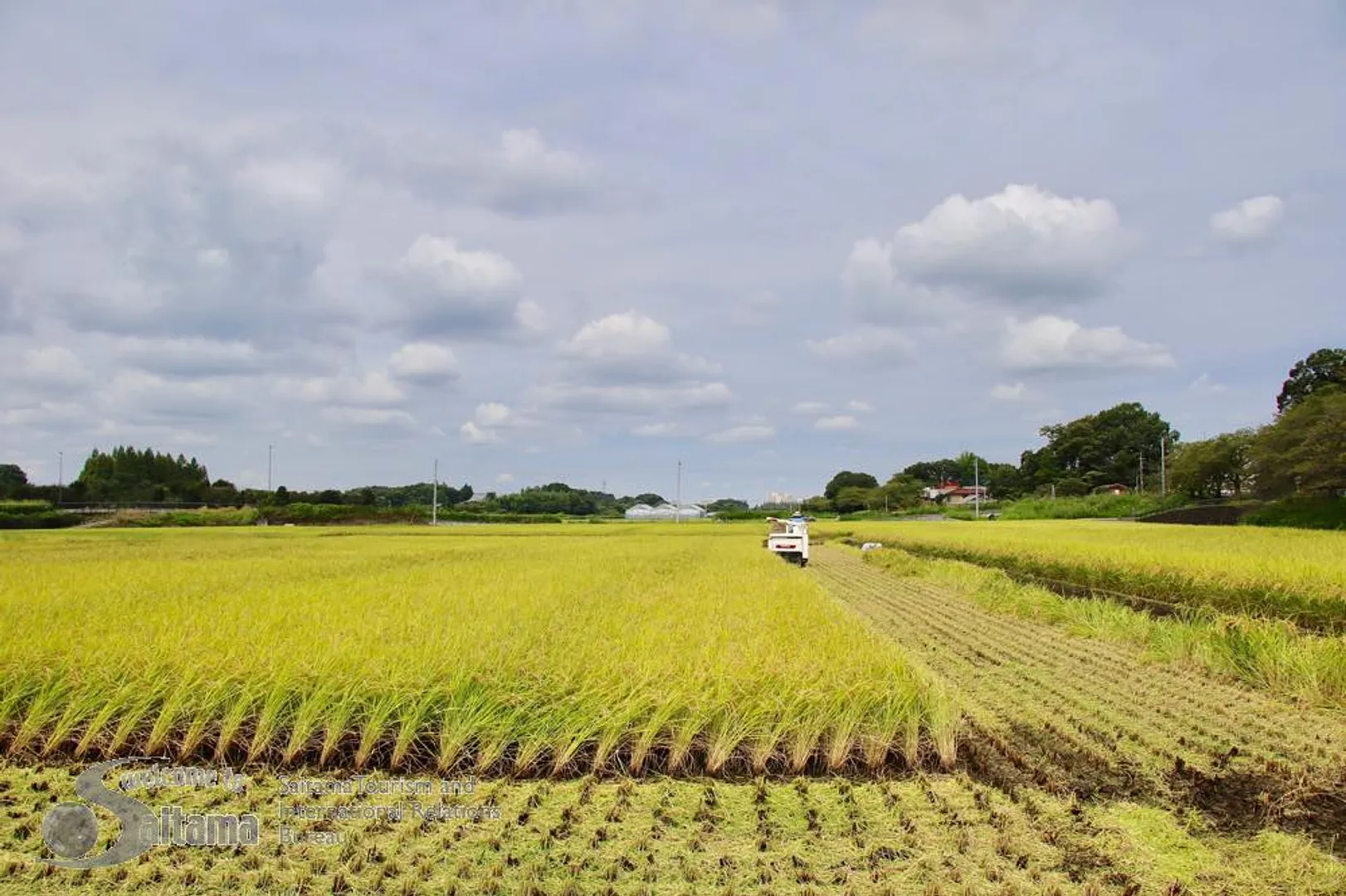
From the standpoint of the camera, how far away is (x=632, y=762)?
4734mm

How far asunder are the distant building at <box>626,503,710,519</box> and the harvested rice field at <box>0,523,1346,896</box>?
9126cm

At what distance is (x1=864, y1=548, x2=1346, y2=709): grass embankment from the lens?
722cm

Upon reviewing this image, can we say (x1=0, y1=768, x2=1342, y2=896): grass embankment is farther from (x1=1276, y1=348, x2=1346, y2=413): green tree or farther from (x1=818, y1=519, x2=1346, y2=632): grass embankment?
(x1=1276, y1=348, x2=1346, y2=413): green tree

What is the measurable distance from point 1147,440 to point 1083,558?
300 ft

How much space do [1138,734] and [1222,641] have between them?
12.3 feet

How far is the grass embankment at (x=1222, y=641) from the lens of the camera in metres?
7.22

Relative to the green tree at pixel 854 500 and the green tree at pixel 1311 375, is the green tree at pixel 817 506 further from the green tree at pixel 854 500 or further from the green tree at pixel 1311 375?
the green tree at pixel 1311 375

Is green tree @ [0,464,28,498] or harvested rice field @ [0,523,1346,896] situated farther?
green tree @ [0,464,28,498]

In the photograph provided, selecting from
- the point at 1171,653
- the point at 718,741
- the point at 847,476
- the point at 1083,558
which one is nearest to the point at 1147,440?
the point at 847,476

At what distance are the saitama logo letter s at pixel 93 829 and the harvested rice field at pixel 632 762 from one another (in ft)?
0.12

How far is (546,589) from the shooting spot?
1127 cm

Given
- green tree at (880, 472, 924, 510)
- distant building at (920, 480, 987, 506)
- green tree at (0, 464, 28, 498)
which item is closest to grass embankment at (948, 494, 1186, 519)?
green tree at (880, 472, 924, 510)

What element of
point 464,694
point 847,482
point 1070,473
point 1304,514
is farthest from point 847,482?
point 464,694

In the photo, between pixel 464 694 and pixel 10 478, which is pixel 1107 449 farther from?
pixel 10 478
